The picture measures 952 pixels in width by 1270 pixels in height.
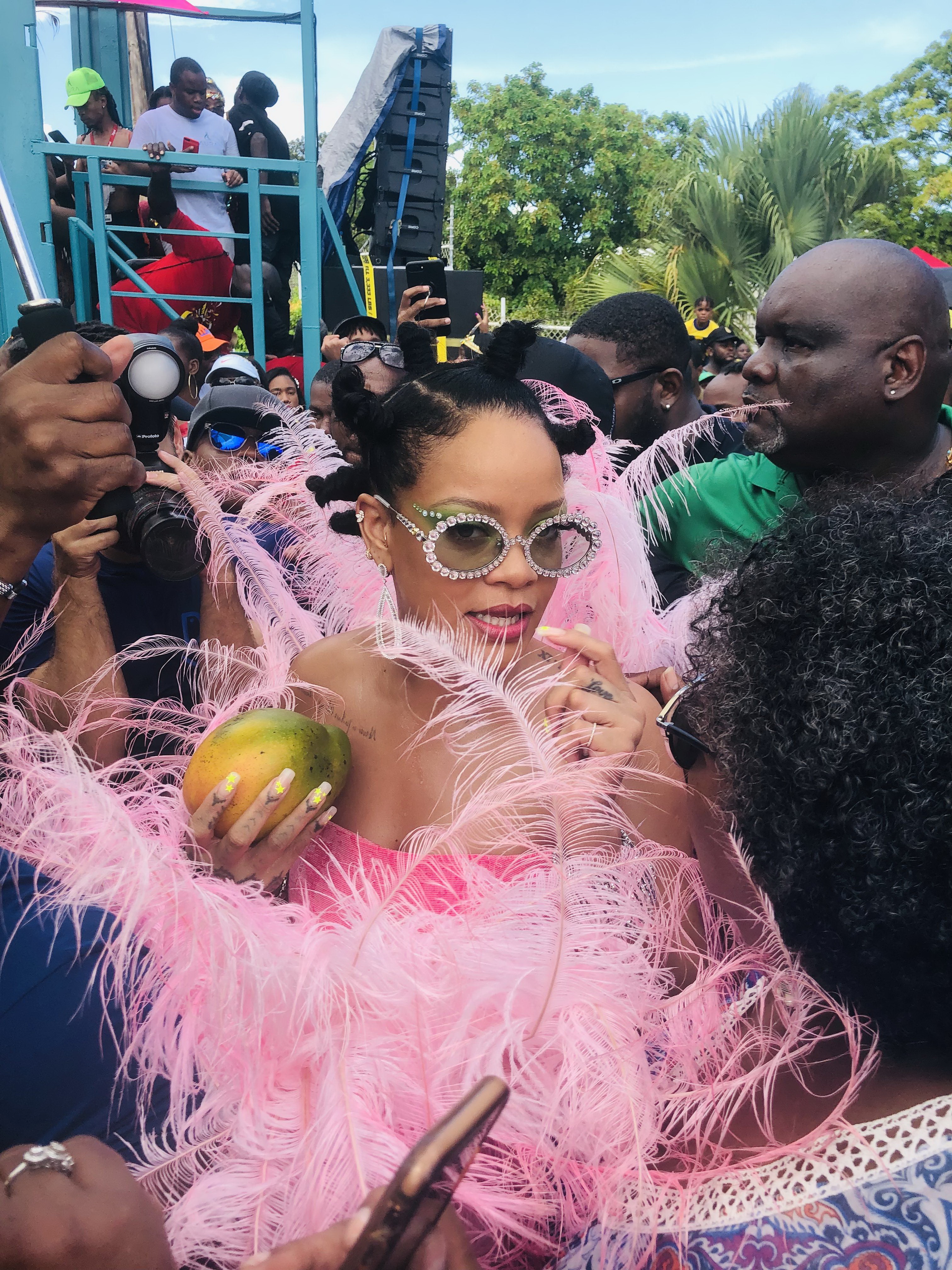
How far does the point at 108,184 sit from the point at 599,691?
→ 6.34 metres

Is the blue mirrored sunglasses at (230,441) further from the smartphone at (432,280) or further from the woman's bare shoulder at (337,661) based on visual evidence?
the woman's bare shoulder at (337,661)

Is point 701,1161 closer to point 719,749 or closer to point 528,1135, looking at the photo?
point 528,1135

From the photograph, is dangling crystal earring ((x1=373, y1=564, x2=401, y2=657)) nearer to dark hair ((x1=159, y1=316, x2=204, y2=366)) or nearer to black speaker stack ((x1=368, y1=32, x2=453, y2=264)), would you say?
dark hair ((x1=159, y1=316, x2=204, y2=366))

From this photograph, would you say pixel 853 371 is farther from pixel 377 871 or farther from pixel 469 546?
pixel 377 871

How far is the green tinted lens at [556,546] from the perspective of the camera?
1.74 meters

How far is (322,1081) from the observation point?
4.08 ft

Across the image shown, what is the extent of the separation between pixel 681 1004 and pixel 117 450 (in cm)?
123

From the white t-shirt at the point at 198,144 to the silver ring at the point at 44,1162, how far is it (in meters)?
6.55

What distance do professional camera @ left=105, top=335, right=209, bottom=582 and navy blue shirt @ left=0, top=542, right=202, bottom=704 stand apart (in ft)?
0.79

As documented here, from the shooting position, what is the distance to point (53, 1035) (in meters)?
1.43

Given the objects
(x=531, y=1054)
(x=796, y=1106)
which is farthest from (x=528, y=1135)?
(x=796, y=1106)

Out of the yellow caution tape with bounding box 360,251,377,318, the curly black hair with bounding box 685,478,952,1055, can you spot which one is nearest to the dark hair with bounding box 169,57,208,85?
the yellow caution tape with bounding box 360,251,377,318

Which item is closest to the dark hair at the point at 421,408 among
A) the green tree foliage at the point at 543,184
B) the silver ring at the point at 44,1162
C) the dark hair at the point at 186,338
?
the silver ring at the point at 44,1162

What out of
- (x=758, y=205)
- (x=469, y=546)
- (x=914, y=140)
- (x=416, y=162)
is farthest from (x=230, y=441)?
(x=914, y=140)
